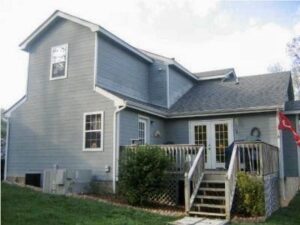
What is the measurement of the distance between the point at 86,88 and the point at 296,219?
8.42m

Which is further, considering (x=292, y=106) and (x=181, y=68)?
(x=181, y=68)

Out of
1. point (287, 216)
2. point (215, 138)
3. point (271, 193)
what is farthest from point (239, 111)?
point (287, 216)

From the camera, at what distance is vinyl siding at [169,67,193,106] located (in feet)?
55.4

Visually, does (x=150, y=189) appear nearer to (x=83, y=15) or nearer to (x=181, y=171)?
(x=181, y=171)

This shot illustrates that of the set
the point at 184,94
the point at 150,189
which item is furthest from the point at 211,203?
the point at 184,94

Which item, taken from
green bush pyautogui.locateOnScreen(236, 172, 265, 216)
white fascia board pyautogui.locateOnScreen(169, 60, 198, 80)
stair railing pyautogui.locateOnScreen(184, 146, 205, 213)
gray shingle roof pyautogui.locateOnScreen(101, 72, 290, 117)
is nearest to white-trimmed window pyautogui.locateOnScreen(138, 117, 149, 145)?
gray shingle roof pyautogui.locateOnScreen(101, 72, 290, 117)

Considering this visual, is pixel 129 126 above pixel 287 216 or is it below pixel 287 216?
above

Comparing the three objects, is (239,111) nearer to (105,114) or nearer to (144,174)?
(105,114)

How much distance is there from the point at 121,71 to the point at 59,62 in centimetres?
259

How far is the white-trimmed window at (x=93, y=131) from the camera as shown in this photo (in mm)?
12492

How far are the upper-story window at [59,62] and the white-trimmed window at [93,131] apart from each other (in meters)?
2.30

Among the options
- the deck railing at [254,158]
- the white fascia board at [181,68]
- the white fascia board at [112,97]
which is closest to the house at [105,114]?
the white fascia board at [112,97]

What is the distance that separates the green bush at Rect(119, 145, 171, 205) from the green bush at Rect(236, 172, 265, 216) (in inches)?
89.8

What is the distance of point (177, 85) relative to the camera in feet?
57.5
